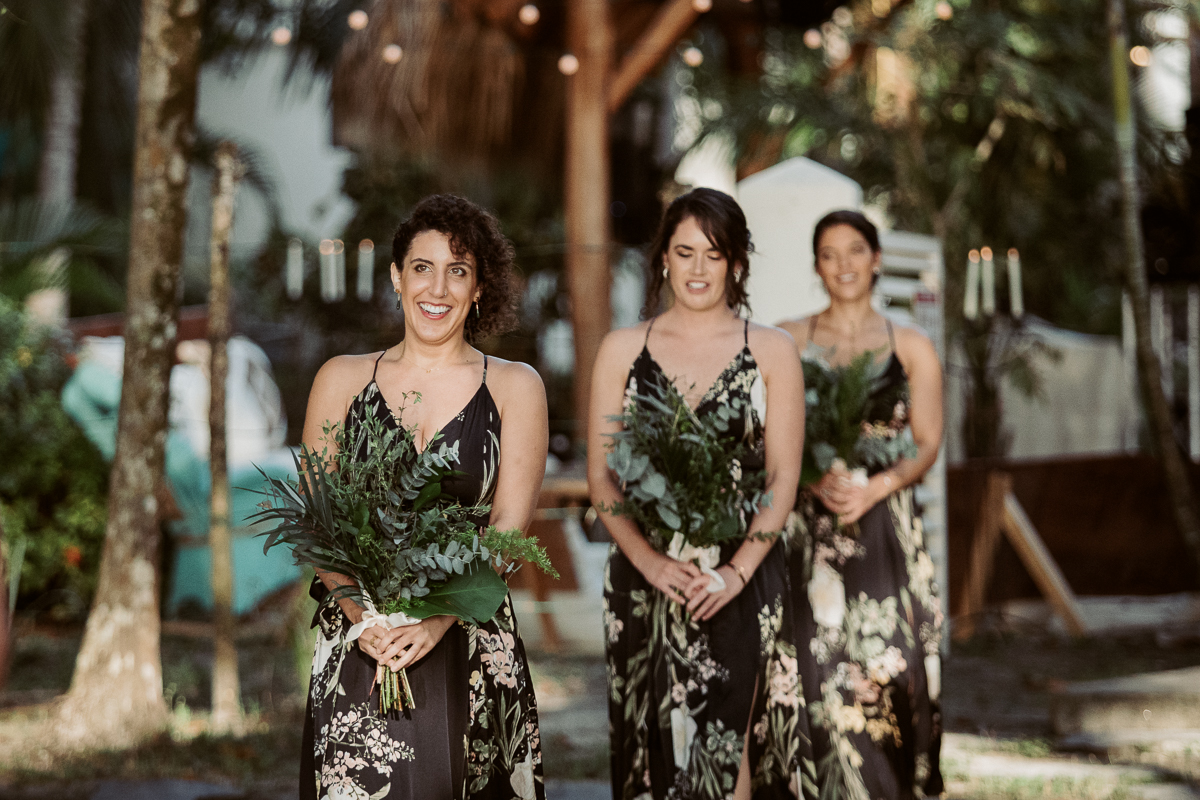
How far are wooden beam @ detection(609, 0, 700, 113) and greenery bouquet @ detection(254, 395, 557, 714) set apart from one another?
24.0ft

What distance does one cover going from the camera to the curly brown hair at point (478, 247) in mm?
3430

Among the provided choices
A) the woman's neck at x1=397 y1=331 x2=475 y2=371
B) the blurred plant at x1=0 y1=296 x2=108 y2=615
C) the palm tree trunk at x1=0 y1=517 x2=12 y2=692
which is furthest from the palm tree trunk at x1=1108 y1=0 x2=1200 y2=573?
the blurred plant at x1=0 y1=296 x2=108 y2=615

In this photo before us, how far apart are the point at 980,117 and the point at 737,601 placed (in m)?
8.41

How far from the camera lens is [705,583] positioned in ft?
12.2

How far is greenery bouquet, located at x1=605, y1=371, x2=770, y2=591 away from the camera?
368 cm

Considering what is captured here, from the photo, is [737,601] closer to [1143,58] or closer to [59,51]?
[1143,58]

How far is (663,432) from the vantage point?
3.71m

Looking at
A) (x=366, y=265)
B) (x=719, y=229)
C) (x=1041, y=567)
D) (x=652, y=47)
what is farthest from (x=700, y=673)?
(x=652, y=47)

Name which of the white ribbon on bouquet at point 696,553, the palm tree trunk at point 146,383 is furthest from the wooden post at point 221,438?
the white ribbon on bouquet at point 696,553

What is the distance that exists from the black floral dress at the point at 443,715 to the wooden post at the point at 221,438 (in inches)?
130

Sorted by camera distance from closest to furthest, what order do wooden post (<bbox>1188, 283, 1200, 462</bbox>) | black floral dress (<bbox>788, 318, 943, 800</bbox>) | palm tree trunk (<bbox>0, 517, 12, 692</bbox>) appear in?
1. black floral dress (<bbox>788, 318, 943, 800</bbox>)
2. palm tree trunk (<bbox>0, 517, 12, 692</bbox>)
3. wooden post (<bbox>1188, 283, 1200, 462</bbox>)

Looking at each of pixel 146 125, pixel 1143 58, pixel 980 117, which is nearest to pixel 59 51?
pixel 146 125

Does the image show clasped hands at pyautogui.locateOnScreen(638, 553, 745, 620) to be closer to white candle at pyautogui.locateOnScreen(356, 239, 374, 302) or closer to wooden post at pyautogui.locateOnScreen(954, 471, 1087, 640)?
white candle at pyautogui.locateOnScreen(356, 239, 374, 302)

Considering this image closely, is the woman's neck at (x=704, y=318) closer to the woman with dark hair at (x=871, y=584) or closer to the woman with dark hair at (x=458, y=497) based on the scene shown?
the woman with dark hair at (x=458, y=497)
